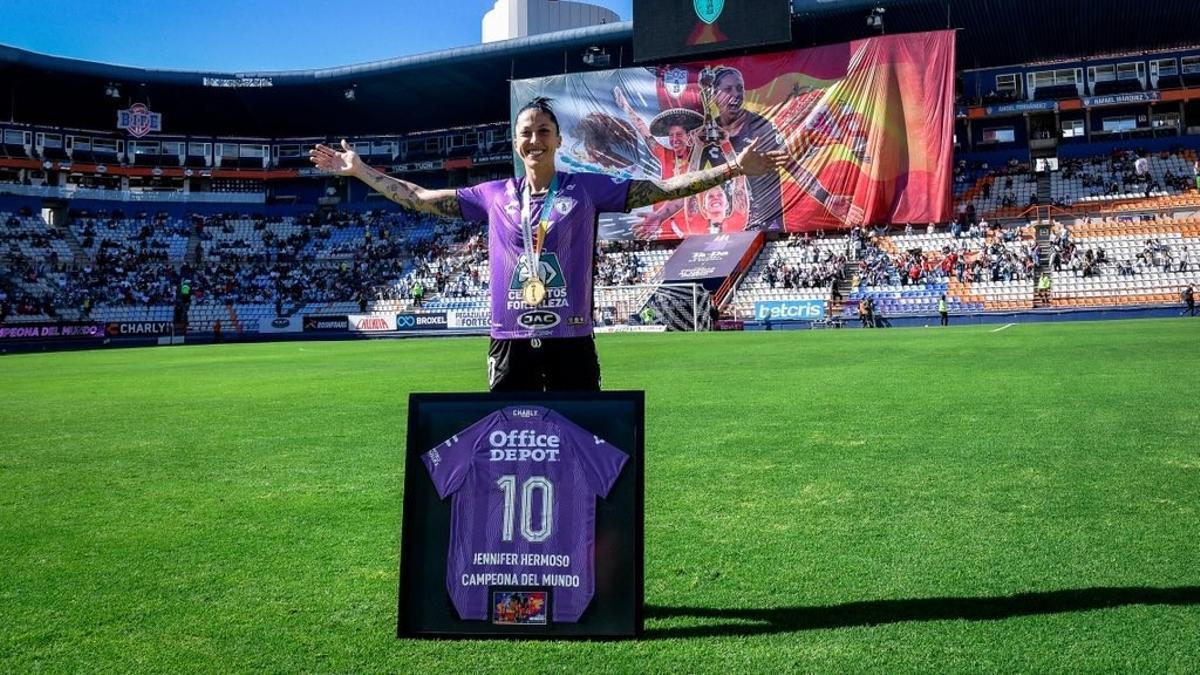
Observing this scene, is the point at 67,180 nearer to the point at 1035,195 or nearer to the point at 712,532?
the point at 1035,195

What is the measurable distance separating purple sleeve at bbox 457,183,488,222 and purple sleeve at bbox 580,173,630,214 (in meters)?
0.57

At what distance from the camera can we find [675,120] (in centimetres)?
4697

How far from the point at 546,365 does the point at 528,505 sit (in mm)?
861

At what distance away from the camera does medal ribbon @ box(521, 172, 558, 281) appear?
4.43 m

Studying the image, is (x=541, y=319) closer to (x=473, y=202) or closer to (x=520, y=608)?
(x=473, y=202)

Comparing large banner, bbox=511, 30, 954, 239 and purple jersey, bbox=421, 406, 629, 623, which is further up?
large banner, bbox=511, 30, 954, 239

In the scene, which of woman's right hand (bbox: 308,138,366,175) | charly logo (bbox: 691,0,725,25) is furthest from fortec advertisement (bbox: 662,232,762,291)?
woman's right hand (bbox: 308,138,366,175)

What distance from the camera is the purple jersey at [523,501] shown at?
374 centimetres

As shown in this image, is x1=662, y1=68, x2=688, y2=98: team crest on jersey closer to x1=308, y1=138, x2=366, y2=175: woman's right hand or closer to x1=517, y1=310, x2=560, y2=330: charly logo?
x1=308, y1=138, x2=366, y2=175: woman's right hand

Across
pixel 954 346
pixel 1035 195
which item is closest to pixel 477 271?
pixel 1035 195

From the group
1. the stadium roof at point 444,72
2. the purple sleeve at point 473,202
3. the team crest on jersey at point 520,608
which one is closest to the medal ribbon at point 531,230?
the purple sleeve at point 473,202

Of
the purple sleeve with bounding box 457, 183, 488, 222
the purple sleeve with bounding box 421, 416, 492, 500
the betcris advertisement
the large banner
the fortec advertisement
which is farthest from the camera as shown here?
the fortec advertisement

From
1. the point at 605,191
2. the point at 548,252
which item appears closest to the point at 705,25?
the point at 605,191

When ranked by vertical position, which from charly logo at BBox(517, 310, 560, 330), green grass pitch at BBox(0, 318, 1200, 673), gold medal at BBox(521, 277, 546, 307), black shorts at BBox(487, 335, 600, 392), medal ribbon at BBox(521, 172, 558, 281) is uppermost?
medal ribbon at BBox(521, 172, 558, 281)
